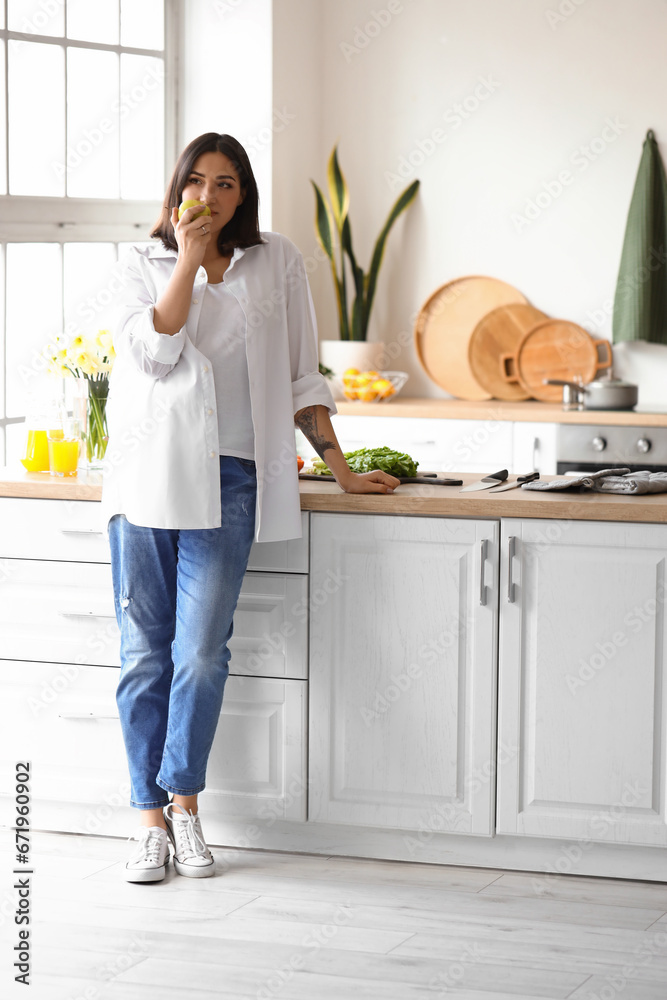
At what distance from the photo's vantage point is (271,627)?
271cm

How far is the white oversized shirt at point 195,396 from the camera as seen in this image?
96.3 inches

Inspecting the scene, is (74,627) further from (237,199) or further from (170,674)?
(237,199)

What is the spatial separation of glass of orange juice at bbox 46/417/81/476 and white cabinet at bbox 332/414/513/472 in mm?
1616

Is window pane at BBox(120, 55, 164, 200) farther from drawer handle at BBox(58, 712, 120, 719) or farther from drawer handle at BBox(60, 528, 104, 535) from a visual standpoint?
drawer handle at BBox(58, 712, 120, 719)

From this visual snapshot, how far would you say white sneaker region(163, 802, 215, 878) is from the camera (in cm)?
261

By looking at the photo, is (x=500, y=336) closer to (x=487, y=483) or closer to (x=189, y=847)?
(x=487, y=483)

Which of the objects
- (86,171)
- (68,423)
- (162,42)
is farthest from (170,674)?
(162,42)

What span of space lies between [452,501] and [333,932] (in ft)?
2.98

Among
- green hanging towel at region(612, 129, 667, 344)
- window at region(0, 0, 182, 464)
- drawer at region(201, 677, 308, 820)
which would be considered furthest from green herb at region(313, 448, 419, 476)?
green hanging towel at region(612, 129, 667, 344)

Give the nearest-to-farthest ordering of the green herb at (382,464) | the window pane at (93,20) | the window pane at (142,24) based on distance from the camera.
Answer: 1. the green herb at (382,464)
2. the window pane at (93,20)
3. the window pane at (142,24)

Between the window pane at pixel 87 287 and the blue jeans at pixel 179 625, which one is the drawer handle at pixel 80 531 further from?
the window pane at pixel 87 287

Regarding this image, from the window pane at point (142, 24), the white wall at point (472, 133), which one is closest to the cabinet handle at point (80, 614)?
the white wall at point (472, 133)

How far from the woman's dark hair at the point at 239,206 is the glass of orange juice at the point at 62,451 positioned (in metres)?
0.61

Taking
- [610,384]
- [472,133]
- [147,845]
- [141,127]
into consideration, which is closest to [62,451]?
[147,845]
